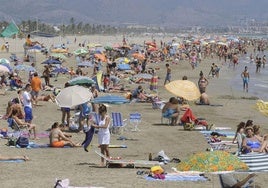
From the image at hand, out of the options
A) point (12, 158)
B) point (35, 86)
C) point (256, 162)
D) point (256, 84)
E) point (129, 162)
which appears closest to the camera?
point (256, 162)

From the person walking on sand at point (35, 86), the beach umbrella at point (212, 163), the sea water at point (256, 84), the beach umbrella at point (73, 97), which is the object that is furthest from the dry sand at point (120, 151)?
the sea water at point (256, 84)

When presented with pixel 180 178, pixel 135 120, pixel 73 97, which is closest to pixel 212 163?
pixel 180 178

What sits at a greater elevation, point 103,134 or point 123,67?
point 103,134

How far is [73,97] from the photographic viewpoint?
14656 mm

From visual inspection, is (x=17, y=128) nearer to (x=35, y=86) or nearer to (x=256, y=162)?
(x=35, y=86)

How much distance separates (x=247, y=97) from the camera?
26594 mm

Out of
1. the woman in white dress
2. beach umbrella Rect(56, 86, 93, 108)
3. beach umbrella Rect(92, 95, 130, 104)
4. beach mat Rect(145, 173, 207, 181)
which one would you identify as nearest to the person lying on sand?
the woman in white dress

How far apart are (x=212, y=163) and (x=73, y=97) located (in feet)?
23.0

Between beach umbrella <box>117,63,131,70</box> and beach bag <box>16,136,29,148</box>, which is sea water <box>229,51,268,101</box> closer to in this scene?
beach umbrella <box>117,63,131,70</box>

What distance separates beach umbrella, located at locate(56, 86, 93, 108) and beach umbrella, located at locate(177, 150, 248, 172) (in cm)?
657

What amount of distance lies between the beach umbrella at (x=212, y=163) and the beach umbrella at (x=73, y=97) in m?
6.57

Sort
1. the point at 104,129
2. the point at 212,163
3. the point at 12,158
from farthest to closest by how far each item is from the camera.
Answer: the point at 12,158, the point at 104,129, the point at 212,163

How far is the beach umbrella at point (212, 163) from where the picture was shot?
26.5ft

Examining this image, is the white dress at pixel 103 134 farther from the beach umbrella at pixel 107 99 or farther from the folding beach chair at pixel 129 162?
the beach umbrella at pixel 107 99
